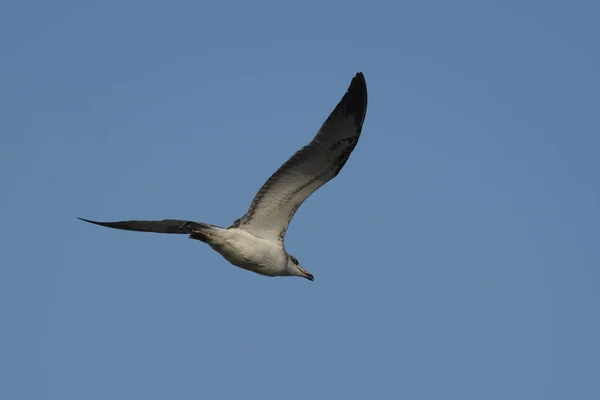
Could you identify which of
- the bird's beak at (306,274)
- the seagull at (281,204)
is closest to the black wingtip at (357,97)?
the seagull at (281,204)

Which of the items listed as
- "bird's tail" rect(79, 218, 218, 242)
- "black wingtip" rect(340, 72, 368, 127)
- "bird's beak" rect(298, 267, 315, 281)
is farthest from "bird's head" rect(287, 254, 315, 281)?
"black wingtip" rect(340, 72, 368, 127)

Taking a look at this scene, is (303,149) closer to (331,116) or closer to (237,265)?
(331,116)

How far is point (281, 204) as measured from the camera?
16.4 metres

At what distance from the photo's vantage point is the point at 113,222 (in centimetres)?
1457

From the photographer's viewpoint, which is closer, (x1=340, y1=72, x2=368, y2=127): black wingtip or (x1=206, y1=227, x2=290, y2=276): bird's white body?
(x1=340, y1=72, x2=368, y2=127): black wingtip

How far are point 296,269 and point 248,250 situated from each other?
6.15 feet

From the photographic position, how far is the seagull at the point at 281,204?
49.1 feet

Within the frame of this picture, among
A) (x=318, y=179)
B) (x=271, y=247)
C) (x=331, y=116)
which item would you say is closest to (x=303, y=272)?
(x=271, y=247)

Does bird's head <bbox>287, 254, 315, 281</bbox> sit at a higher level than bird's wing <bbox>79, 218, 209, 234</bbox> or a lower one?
higher

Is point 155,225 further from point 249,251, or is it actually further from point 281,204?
point 281,204

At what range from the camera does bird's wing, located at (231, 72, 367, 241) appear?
49.2 ft

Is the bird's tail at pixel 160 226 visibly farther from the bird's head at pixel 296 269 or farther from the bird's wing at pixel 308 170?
the bird's head at pixel 296 269

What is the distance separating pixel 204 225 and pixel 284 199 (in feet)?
5.31

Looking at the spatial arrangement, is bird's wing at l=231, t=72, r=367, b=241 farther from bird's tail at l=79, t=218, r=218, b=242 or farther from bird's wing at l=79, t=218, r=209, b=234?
bird's wing at l=79, t=218, r=209, b=234
